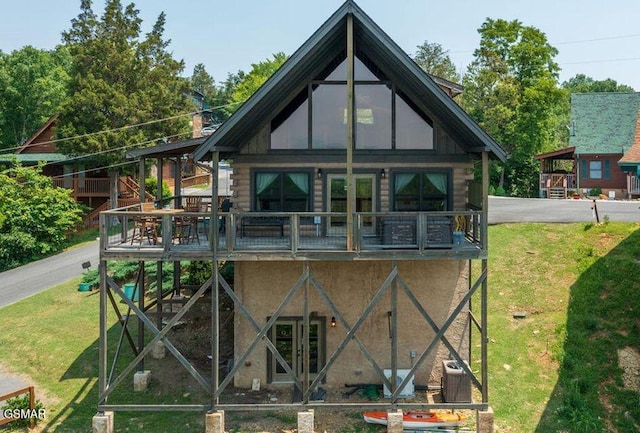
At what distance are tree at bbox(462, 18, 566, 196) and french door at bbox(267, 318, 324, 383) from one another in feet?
100

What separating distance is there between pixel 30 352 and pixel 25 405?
4.84 metres

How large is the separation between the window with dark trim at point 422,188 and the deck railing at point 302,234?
67 centimetres

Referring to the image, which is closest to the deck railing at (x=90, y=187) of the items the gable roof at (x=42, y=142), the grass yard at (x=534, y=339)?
the gable roof at (x=42, y=142)

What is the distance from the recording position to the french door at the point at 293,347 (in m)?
14.4

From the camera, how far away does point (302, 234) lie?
1466cm

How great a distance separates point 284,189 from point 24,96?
133 feet

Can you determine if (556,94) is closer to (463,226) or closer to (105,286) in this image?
(463,226)

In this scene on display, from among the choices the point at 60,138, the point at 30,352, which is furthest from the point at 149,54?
the point at 30,352

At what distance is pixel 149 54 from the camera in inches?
1375

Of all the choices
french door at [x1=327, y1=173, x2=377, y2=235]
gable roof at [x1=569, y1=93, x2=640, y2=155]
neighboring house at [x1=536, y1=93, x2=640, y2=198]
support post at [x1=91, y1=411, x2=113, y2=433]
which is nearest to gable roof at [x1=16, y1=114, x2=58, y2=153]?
french door at [x1=327, y1=173, x2=377, y2=235]

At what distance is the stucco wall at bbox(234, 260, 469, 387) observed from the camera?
1426cm

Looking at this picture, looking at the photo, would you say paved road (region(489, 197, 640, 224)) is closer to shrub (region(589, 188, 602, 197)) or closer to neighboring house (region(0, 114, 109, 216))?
shrub (region(589, 188, 602, 197))

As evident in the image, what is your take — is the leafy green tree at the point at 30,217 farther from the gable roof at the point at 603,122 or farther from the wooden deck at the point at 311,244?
the gable roof at the point at 603,122
